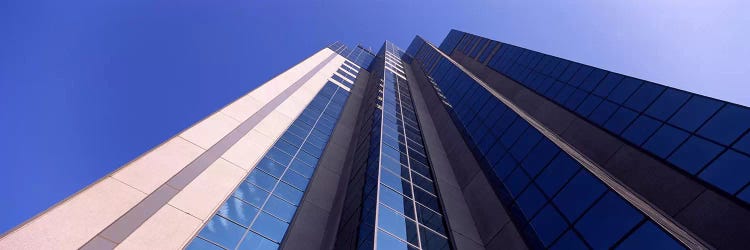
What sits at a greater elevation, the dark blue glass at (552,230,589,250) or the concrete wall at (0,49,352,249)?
the dark blue glass at (552,230,589,250)

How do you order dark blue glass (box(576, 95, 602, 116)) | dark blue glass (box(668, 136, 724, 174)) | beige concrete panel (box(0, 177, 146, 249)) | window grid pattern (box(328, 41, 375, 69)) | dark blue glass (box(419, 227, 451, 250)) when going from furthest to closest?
window grid pattern (box(328, 41, 375, 69)) < dark blue glass (box(576, 95, 602, 116)) < dark blue glass (box(668, 136, 724, 174)) < dark blue glass (box(419, 227, 451, 250)) < beige concrete panel (box(0, 177, 146, 249))

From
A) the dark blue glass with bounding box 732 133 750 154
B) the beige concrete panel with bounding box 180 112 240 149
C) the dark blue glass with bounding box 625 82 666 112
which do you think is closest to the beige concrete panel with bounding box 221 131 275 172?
the beige concrete panel with bounding box 180 112 240 149

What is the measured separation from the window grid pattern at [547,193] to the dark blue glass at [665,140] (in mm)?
5197

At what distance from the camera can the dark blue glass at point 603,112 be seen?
28156 millimetres

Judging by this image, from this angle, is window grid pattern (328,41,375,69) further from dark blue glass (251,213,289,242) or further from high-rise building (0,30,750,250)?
dark blue glass (251,213,289,242)

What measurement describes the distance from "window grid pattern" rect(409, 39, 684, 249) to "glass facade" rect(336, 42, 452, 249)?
140 inches

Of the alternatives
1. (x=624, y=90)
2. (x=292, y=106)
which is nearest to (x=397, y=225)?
(x=292, y=106)

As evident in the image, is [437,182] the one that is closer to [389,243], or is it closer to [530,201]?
[530,201]

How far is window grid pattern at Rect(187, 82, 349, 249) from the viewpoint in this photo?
17.1 meters

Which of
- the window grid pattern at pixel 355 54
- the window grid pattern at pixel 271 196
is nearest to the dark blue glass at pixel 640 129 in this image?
the window grid pattern at pixel 271 196

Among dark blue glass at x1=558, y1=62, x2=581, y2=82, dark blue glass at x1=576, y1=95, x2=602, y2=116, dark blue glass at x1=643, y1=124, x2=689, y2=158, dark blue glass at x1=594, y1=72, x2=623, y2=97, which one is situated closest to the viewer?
dark blue glass at x1=643, y1=124, x2=689, y2=158

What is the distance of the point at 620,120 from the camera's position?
26828 millimetres

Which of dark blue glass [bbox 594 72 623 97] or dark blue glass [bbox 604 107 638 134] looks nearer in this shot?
dark blue glass [bbox 604 107 638 134]

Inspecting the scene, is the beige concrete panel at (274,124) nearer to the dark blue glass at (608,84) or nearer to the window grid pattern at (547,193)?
the window grid pattern at (547,193)
